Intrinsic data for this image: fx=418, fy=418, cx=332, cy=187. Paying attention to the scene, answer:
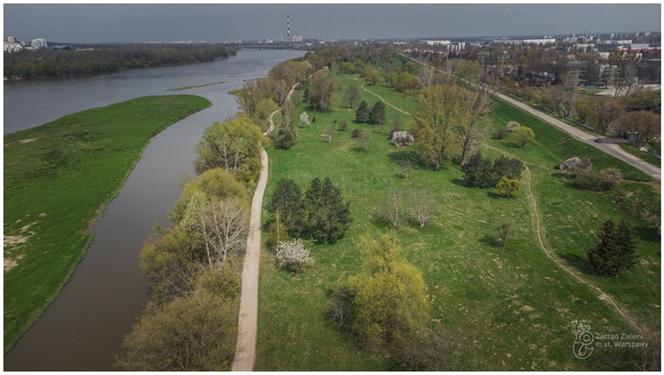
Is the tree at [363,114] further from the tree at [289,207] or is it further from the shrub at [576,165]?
the tree at [289,207]

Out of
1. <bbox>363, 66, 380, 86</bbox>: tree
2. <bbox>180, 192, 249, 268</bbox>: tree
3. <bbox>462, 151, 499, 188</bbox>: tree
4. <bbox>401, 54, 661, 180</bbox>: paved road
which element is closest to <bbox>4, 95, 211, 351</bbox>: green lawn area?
<bbox>180, 192, 249, 268</bbox>: tree

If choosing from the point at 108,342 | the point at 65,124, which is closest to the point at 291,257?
the point at 108,342

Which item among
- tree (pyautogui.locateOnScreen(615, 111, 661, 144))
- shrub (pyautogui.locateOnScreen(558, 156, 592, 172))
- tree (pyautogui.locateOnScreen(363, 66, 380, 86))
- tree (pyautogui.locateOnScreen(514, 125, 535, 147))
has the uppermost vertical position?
tree (pyautogui.locateOnScreen(363, 66, 380, 86))

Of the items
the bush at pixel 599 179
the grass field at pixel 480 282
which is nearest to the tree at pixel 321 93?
the grass field at pixel 480 282

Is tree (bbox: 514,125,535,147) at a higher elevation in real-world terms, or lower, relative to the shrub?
higher

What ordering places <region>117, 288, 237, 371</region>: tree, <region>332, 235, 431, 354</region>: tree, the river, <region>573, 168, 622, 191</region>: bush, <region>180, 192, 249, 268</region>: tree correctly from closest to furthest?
<region>117, 288, 237, 371</region>: tree, <region>332, 235, 431, 354</region>: tree, the river, <region>180, 192, 249, 268</region>: tree, <region>573, 168, 622, 191</region>: bush

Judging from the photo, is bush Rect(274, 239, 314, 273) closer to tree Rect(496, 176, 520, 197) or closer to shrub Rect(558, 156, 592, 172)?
tree Rect(496, 176, 520, 197)

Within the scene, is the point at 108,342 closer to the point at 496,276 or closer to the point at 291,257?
the point at 291,257

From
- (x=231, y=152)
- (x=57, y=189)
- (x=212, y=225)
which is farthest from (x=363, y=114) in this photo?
(x=212, y=225)
